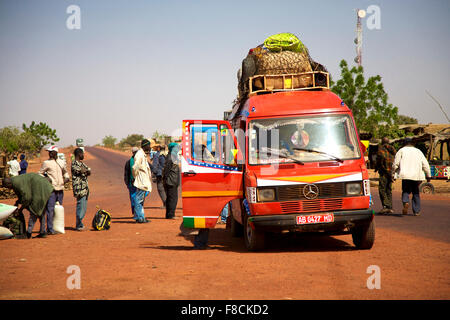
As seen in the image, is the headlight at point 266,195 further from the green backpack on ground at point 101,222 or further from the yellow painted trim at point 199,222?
the green backpack on ground at point 101,222

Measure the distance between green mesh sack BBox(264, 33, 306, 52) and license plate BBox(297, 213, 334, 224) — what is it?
4.24 meters

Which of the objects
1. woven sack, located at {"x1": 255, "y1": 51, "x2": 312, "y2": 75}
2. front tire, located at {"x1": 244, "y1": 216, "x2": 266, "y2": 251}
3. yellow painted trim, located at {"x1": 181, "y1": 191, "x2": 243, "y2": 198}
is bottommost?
front tire, located at {"x1": 244, "y1": 216, "x2": 266, "y2": 251}

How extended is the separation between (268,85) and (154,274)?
14.8 ft

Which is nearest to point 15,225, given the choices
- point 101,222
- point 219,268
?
point 101,222

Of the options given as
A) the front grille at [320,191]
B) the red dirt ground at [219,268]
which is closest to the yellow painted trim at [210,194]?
the front grille at [320,191]

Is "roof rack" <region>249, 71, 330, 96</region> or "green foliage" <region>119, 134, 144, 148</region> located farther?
"green foliage" <region>119, 134, 144, 148</region>

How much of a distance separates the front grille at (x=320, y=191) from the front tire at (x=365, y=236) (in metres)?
0.76

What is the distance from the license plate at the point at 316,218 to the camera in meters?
9.01

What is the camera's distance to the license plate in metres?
9.01

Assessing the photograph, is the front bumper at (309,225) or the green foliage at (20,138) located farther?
the green foliage at (20,138)

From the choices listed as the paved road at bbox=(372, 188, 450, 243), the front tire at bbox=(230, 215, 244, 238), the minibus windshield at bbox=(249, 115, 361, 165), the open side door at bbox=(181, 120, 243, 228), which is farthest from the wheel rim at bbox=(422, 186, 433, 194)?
the open side door at bbox=(181, 120, 243, 228)

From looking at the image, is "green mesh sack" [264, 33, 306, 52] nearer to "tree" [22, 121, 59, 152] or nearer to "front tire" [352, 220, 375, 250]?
"front tire" [352, 220, 375, 250]

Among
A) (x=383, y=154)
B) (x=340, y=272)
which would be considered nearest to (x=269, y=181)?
(x=340, y=272)
